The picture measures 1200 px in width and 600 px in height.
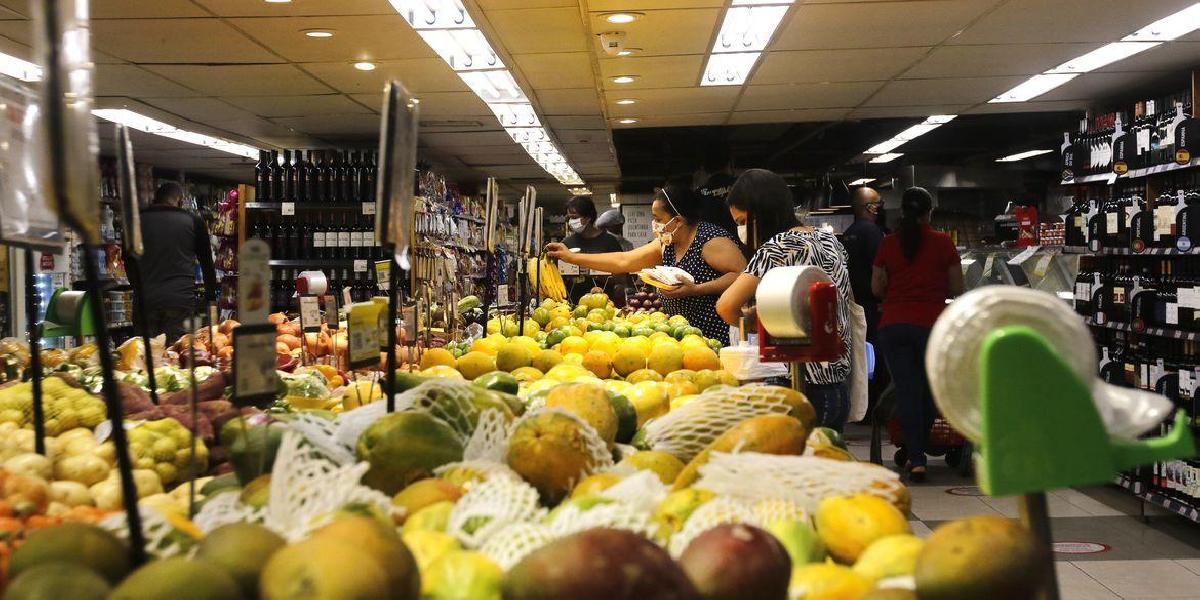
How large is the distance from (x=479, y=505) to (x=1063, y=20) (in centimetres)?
543

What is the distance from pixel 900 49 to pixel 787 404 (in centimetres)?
503

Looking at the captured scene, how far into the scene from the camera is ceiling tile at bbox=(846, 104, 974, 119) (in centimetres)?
860

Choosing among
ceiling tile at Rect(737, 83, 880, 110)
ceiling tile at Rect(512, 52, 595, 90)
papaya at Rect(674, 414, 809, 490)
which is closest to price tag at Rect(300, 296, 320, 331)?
papaya at Rect(674, 414, 809, 490)

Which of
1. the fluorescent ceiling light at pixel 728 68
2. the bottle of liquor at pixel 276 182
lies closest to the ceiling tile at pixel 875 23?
the fluorescent ceiling light at pixel 728 68

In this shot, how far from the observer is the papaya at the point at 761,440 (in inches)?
57.5

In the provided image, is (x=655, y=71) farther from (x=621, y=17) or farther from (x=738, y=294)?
(x=738, y=294)

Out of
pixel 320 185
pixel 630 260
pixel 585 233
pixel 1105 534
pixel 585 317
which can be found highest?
pixel 320 185

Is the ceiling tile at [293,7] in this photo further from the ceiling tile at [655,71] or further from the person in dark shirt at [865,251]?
the person in dark shirt at [865,251]

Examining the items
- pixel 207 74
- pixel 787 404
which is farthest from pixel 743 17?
pixel 787 404

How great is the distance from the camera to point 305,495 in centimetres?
117

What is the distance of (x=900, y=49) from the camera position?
6.23m

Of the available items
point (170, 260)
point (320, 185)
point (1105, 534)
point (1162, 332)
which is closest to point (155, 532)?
point (1105, 534)

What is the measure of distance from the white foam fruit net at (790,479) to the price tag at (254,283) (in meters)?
0.69

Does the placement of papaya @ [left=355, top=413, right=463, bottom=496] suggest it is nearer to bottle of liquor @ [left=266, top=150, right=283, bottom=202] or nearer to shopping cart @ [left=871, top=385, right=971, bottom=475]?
shopping cart @ [left=871, top=385, right=971, bottom=475]
